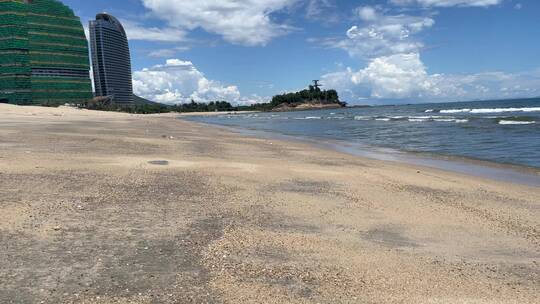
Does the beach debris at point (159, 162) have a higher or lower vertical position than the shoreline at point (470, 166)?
higher

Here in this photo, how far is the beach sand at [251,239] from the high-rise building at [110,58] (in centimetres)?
16557

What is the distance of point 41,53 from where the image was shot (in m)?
130

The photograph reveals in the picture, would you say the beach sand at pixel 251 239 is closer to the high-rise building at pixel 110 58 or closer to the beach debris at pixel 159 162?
the beach debris at pixel 159 162

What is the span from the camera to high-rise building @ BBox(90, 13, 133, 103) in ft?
535

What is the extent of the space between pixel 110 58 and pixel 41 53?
1500 inches

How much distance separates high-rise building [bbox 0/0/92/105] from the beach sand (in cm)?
12383

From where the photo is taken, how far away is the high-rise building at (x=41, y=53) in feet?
411

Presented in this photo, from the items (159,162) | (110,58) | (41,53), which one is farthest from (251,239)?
(110,58)

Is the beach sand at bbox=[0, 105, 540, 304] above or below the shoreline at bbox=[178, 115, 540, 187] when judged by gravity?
above

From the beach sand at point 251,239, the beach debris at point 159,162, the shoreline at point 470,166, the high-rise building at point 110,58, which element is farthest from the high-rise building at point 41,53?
the beach sand at point 251,239

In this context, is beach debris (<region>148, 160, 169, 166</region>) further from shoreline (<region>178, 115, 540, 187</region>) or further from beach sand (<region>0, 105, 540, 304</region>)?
shoreline (<region>178, 115, 540, 187</region>)

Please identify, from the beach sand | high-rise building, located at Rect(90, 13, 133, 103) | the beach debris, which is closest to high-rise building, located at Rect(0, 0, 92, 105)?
high-rise building, located at Rect(90, 13, 133, 103)

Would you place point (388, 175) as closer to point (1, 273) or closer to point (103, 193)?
point (103, 193)

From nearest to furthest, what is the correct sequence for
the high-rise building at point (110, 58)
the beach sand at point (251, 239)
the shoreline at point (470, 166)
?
the beach sand at point (251, 239) < the shoreline at point (470, 166) < the high-rise building at point (110, 58)
